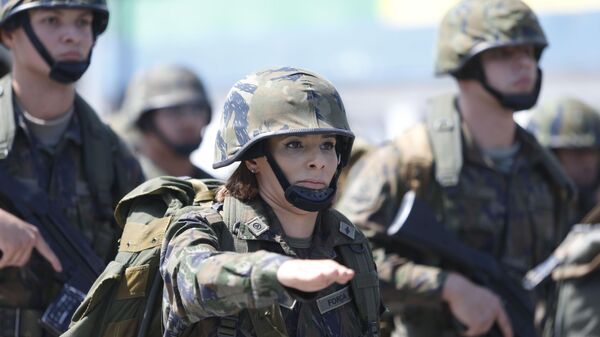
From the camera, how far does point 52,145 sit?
6.77 m

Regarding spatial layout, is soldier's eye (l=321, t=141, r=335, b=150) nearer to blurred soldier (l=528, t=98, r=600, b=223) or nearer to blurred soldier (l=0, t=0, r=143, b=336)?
blurred soldier (l=0, t=0, r=143, b=336)

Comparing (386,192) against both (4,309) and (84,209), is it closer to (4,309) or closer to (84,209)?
(84,209)

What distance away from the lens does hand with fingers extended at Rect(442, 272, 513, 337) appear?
23.7ft

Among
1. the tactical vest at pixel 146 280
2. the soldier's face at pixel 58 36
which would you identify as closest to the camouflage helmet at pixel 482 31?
the soldier's face at pixel 58 36

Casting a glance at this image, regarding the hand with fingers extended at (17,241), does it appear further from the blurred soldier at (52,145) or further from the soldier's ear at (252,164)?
the soldier's ear at (252,164)

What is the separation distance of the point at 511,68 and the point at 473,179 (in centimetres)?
67

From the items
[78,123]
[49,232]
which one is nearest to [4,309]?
[49,232]

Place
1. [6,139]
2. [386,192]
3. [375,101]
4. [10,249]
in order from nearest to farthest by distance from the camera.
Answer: [10,249]
[6,139]
[386,192]
[375,101]

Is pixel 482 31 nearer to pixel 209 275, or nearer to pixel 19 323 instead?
pixel 19 323

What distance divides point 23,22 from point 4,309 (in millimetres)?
1450

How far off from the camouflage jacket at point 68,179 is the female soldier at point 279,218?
5.64 ft

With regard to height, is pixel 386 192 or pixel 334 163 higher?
pixel 334 163

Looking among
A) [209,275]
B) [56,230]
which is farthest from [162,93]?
[209,275]

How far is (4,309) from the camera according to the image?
648 centimetres
